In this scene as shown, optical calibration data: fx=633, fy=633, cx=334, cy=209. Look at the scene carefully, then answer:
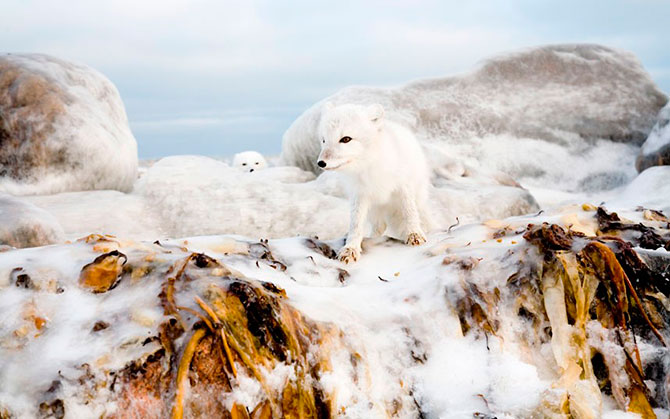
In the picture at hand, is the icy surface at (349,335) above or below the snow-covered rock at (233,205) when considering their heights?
above

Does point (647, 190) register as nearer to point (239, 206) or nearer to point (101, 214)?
point (239, 206)

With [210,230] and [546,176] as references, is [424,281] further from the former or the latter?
[546,176]

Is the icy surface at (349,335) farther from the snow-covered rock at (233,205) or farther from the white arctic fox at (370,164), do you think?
the snow-covered rock at (233,205)

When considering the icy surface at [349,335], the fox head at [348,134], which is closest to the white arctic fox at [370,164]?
the fox head at [348,134]

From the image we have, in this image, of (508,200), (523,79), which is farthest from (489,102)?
(508,200)

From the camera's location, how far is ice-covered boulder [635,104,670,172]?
9.66 metres

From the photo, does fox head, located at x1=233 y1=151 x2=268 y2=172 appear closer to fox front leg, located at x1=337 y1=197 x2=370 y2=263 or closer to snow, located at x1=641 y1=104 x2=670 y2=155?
snow, located at x1=641 y1=104 x2=670 y2=155

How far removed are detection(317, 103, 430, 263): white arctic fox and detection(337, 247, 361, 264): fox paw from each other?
120 mm

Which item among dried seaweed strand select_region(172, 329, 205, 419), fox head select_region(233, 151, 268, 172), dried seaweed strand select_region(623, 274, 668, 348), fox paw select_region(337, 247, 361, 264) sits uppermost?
dried seaweed strand select_region(172, 329, 205, 419)

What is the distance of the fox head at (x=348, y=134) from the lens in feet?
13.2

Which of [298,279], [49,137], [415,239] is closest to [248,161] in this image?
[49,137]

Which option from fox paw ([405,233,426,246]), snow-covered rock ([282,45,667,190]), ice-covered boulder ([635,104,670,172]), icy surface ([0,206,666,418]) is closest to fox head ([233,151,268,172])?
snow-covered rock ([282,45,667,190])

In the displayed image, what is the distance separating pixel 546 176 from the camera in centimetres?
1046

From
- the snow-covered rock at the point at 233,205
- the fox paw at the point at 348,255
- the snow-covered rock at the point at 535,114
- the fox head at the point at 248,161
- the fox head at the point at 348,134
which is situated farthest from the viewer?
the fox head at the point at 248,161
